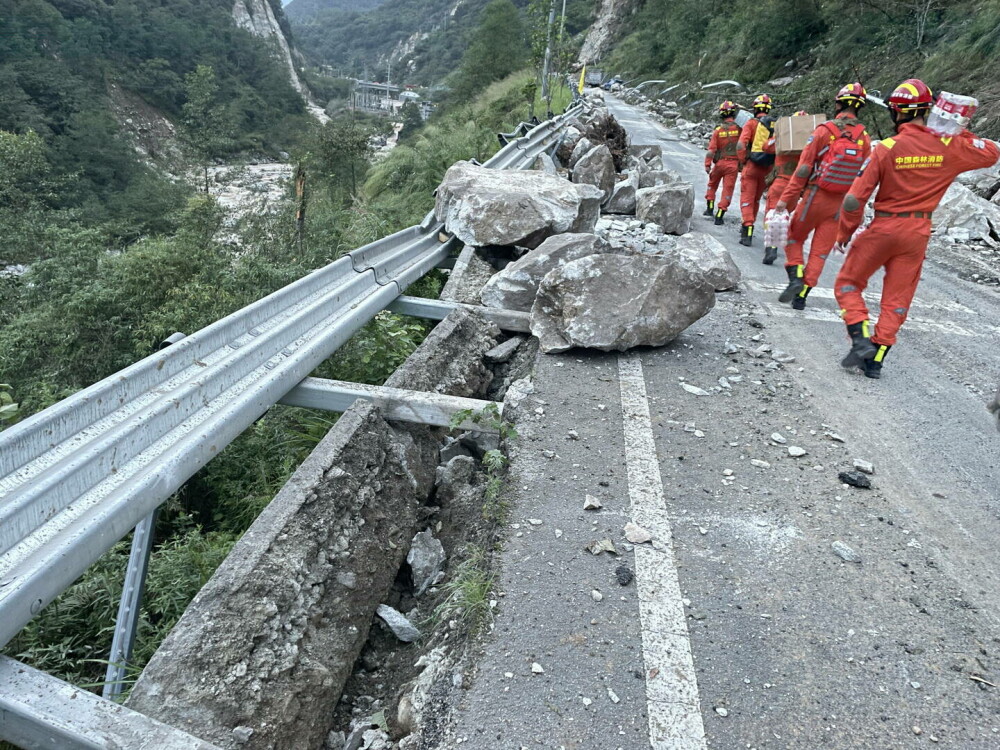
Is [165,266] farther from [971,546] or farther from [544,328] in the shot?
[971,546]

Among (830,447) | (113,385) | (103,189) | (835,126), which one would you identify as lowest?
(103,189)

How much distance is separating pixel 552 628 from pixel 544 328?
2.37 m

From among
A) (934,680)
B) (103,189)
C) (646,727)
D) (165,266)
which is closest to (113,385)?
(646,727)

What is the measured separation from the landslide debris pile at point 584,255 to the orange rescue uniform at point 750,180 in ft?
2.79

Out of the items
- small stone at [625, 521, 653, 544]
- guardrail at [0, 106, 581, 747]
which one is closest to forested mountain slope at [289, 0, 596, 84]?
guardrail at [0, 106, 581, 747]

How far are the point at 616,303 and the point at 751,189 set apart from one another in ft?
15.9

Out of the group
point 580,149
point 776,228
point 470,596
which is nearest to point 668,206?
point 776,228

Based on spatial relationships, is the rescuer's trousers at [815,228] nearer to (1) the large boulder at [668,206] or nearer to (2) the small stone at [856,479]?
(1) the large boulder at [668,206]

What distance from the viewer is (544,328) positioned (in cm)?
418

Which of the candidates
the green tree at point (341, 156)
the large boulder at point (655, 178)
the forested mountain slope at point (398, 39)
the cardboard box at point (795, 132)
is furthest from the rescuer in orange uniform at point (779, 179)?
the forested mountain slope at point (398, 39)

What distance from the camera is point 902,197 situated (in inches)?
170

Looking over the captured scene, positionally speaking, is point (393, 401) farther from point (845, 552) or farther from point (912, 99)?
point (912, 99)

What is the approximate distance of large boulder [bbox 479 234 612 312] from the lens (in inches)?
180

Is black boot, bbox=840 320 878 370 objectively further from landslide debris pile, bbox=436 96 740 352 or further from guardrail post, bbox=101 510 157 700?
guardrail post, bbox=101 510 157 700
